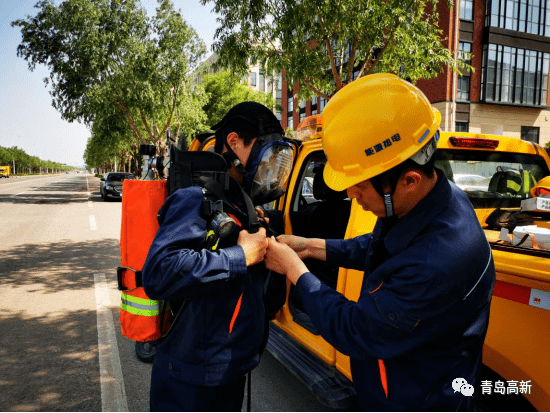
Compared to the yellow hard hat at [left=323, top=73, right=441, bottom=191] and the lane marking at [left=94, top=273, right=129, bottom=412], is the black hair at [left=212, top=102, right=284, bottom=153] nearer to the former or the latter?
the yellow hard hat at [left=323, top=73, right=441, bottom=191]

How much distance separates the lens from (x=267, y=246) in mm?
1593

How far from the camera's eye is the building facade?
26594 millimetres

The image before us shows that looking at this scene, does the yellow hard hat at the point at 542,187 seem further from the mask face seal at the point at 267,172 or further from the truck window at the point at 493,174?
the mask face seal at the point at 267,172

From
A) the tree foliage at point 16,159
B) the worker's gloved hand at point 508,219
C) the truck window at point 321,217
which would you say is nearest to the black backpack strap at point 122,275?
the truck window at point 321,217

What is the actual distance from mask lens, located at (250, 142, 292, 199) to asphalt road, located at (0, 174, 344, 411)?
212cm

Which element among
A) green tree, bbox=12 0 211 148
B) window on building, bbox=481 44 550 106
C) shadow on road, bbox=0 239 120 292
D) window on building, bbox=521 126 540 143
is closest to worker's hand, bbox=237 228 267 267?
shadow on road, bbox=0 239 120 292

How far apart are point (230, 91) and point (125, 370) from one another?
30020 mm

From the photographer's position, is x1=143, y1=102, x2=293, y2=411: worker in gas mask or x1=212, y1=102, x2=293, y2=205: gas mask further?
x1=212, y1=102, x2=293, y2=205: gas mask

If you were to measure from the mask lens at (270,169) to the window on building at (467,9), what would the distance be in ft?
100

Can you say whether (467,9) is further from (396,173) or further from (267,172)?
(396,173)

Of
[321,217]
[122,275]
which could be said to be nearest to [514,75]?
[321,217]

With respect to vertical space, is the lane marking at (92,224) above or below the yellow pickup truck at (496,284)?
below

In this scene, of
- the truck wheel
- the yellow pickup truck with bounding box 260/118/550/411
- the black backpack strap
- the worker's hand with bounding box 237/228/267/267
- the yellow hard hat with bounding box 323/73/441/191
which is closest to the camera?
the yellow hard hat with bounding box 323/73/441/191

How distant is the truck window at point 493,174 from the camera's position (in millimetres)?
3145
